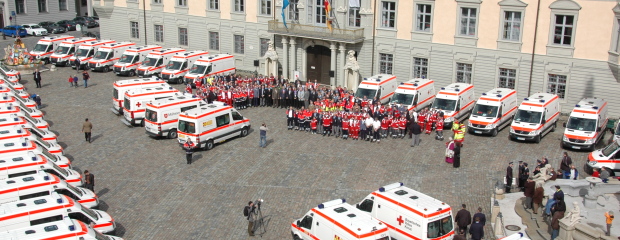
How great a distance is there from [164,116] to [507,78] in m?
20.8

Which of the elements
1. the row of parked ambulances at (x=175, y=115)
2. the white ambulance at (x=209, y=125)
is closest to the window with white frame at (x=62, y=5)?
the row of parked ambulances at (x=175, y=115)

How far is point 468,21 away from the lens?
138ft

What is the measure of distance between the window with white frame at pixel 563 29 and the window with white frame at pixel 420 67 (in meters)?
8.25

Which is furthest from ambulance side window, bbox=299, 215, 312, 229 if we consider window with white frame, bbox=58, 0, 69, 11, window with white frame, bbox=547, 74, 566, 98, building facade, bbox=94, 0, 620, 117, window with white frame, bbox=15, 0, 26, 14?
window with white frame, bbox=58, 0, 69, 11

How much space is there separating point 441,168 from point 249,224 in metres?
10.9

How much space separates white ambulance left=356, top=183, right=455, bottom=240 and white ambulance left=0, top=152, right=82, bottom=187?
12.5 m

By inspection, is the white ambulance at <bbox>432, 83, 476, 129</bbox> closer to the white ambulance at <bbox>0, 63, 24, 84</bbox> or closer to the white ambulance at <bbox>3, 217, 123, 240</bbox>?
the white ambulance at <bbox>3, 217, 123, 240</bbox>

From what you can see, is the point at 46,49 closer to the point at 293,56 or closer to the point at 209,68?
the point at 209,68

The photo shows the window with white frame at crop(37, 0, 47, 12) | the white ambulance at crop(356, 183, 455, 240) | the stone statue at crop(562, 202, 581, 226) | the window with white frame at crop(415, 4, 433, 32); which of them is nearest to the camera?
the stone statue at crop(562, 202, 581, 226)

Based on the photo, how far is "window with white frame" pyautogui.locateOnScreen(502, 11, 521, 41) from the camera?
133ft

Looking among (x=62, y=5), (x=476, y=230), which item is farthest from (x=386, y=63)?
(x=62, y=5)

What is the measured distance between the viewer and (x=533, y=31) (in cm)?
4000

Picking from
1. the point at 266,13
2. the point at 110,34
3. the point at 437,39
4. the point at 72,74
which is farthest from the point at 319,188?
the point at 110,34

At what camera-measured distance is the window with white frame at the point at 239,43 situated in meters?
52.5
